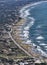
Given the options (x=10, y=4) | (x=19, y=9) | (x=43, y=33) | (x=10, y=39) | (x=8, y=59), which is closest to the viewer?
(x=8, y=59)

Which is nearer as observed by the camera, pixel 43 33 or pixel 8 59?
pixel 8 59

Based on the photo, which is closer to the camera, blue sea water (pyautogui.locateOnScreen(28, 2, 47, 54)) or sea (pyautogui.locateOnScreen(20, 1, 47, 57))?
sea (pyautogui.locateOnScreen(20, 1, 47, 57))

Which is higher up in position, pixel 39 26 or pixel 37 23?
pixel 39 26

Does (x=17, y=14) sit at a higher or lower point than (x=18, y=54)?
lower

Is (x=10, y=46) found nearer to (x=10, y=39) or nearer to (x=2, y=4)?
(x=10, y=39)

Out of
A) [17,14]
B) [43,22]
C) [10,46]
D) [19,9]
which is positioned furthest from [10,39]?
[19,9]

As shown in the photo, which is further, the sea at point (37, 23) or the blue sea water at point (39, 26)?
the blue sea water at point (39, 26)
